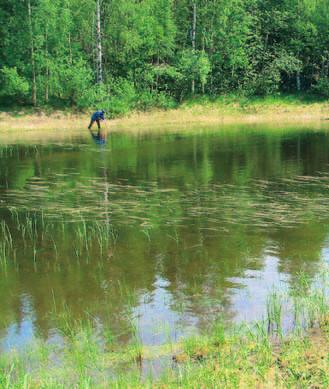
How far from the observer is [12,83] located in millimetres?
51156

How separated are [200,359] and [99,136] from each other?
3626cm

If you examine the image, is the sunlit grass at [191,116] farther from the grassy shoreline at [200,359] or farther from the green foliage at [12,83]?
the grassy shoreline at [200,359]

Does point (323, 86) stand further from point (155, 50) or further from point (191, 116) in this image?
point (155, 50)

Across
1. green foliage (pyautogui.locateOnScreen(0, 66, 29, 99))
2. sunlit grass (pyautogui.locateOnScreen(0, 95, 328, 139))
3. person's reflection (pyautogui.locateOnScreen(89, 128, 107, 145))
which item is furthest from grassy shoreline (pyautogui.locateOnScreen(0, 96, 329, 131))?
person's reflection (pyautogui.locateOnScreen(89, 128, 107, 145))

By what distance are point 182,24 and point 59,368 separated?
2455 inches

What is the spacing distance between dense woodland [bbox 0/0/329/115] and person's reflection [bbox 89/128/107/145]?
869cm

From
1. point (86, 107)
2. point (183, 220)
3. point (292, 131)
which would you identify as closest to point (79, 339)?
point (183, 220)

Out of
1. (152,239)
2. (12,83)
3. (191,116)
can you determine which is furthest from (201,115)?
(152,239)

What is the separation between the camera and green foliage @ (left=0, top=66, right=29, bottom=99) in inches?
2016

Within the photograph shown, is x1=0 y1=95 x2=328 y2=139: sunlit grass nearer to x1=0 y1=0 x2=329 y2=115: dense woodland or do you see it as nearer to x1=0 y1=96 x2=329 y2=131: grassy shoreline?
x1=0 y1=96 x2=329 y2=131: grassy shoreline

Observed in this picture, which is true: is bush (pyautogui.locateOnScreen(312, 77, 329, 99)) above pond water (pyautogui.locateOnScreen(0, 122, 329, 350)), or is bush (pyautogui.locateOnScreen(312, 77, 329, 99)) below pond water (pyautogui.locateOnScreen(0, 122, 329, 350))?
above

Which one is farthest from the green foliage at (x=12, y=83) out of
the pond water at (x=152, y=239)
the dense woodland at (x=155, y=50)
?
the pond water at (x=152, y=239)

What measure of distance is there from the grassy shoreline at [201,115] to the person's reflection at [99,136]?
2.82m

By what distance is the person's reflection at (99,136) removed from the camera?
126 ft
